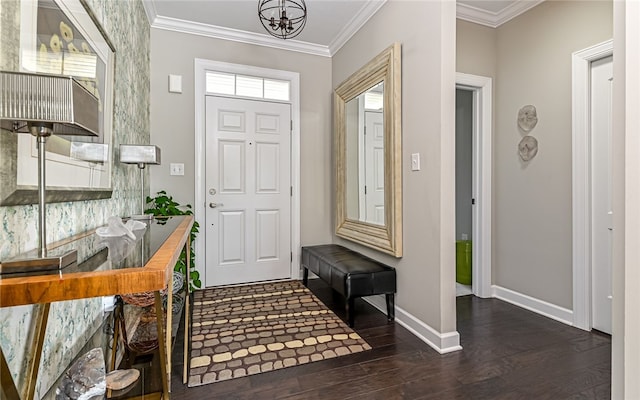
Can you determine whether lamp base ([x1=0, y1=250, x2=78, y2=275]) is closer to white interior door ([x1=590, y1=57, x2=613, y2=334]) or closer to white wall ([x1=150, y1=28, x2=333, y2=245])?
white wall ([x1=150, y1=28, x2=333, y2=245])

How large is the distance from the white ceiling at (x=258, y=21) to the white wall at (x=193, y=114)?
10 centimetres

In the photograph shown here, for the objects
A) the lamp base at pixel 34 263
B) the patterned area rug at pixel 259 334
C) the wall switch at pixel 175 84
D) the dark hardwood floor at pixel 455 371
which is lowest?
the dark hardwood floor at pixel 455 371

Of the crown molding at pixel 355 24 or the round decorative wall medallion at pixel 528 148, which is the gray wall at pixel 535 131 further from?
the crown molding at pixel 355 24

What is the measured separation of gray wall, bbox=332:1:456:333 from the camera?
6.75 feet

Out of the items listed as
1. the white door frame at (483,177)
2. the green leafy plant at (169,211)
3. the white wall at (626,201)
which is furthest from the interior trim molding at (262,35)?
the white wall at (626,201)

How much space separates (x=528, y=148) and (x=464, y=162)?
116cm

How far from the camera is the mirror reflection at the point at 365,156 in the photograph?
277 centimetres

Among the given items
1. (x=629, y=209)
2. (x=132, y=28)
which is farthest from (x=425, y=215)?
(x=132, y=28)

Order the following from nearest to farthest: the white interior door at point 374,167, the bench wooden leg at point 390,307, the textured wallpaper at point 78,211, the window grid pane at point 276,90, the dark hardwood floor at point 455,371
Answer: the textured wallpaper at point 78,211 < the dark hardwood floor at point 455,371 < the bench wooden leg at point 390,307 < the white interior door at point 374,167 < the window grid pane at point 276,90

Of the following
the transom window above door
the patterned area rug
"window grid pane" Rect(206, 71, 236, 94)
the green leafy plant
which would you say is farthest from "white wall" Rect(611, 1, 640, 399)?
"window grid pane" Rect(206, 71, 236, 94)

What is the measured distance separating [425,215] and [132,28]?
256 cm

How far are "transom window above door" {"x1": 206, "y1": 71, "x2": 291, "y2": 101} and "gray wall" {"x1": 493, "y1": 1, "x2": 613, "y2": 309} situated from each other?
2.26 meters

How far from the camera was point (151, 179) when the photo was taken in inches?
123

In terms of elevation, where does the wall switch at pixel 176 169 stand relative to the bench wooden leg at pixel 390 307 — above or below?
above
